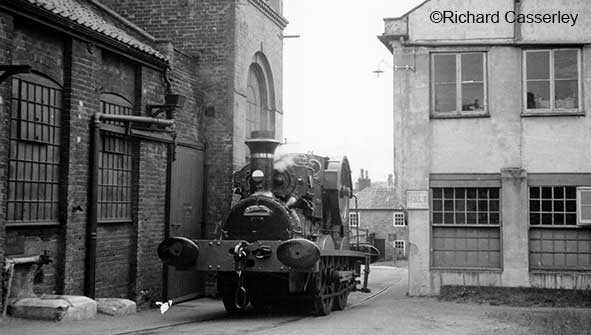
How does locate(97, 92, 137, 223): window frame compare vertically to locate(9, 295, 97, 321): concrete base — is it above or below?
above

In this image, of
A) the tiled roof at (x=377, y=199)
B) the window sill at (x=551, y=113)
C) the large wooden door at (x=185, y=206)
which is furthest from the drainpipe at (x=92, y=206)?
the tiled roof at (x=377, y=199)

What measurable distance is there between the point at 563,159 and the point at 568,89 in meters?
1.49

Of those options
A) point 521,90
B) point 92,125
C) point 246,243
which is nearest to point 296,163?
point 246,243

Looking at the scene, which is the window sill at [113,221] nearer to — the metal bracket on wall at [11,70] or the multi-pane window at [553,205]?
the metal bracket on wall at [11,70]

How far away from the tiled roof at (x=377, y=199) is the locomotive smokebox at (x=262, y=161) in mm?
42087

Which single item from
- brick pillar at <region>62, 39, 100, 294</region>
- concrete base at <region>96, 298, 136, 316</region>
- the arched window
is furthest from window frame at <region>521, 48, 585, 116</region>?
concrete base at <region>96, 298, 136, 316</region>

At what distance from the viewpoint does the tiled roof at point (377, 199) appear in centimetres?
5531

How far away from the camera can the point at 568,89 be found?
15859 millimetres

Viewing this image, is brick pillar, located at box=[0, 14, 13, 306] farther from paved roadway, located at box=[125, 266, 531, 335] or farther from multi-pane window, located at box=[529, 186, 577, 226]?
multi-pane window, located at box=[529, 186, 577, 226]

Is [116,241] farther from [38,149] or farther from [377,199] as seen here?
[377,199]

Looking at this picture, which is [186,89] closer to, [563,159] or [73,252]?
[73,252]

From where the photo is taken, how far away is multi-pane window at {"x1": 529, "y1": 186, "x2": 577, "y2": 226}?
51.4 feet

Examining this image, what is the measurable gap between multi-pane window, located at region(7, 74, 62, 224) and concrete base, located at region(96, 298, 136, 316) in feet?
5.02

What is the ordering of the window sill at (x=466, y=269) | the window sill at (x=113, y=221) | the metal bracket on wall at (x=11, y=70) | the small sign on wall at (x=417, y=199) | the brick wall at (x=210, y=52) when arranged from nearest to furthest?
1. the metal bracket on wall at (x=11, y=70)
2. the window sill at (x=113, y=221)
3. the window sill at (x=466, y=269)
4. the small sign on wall at (x=417, y=199)
5. the brick wall at (x=210, y=52)
